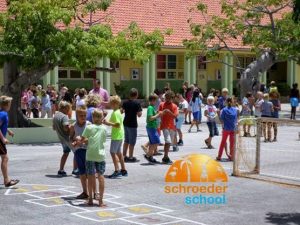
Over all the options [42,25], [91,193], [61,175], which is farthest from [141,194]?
[42,25]

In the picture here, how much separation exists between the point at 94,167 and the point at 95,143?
37 cm

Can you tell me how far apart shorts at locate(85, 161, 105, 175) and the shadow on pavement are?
2568 millimetres

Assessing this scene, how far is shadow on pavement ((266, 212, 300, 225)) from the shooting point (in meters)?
8.44

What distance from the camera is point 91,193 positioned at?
928cm

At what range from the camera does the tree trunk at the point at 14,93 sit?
19516mm

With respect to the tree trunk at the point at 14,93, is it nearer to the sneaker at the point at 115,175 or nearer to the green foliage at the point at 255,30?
the sneaker at the point at 115,175

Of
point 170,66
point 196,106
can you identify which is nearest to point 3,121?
point 196,106

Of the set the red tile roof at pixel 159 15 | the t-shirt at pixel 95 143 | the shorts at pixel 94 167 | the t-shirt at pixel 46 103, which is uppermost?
the red tile roof at pixel 159 15

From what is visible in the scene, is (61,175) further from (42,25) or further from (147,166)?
(42,25)

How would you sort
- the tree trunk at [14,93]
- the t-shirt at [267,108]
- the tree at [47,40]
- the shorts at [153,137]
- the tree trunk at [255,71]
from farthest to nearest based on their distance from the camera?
1. the tree trunk at [255,71]
2. the tree trunk at [14,93]
3. the t-shirt at [267,108]
4. the tree at [47,40]
5. the shorts at [153,137]

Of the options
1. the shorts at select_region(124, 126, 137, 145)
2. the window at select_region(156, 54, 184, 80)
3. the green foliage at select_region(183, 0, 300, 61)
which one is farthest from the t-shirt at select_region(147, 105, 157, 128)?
the window at select_region(156, 54, 184, 80)

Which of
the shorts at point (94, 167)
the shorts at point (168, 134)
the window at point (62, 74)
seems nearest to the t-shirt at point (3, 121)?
the shorts at point (94, 167)

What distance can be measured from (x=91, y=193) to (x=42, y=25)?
10006 millimetres

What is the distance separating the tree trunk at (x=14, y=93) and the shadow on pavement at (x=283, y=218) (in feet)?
40.1
